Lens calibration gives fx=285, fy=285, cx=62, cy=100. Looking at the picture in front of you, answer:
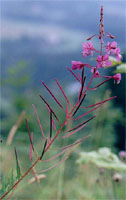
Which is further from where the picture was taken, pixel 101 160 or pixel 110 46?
pixel 101 160

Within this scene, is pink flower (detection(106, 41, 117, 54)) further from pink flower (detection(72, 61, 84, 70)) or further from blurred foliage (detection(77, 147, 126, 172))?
blurred foliage (detection(77, 147, 126, 172))

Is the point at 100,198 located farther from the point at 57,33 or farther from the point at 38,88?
the point at 57,33

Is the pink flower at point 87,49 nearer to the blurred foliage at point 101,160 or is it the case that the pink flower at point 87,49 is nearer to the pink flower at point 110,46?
the pink flower at point 110,46

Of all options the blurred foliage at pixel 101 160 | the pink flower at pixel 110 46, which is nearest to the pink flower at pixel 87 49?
the pink flower at pixel 110 46

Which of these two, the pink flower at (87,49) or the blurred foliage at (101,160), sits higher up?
the pink flower at (87,49)

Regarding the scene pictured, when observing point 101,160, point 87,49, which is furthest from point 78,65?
point 101,160

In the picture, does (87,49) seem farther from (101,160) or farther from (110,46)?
(101,160)

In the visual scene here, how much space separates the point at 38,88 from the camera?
12.5ft

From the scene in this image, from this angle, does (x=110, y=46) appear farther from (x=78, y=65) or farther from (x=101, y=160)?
(x=101, y=160)

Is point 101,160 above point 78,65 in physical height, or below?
below

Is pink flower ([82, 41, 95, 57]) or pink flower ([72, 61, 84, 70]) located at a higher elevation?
pink flower ([82, 41, 95, 57])

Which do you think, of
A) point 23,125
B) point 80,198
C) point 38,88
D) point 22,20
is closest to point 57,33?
point 22,20

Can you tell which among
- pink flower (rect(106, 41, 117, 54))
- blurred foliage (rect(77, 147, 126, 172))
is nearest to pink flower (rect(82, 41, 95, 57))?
pink flower (rect(106, 41, 117, 54))

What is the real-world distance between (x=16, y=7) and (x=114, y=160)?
7.80 metres
